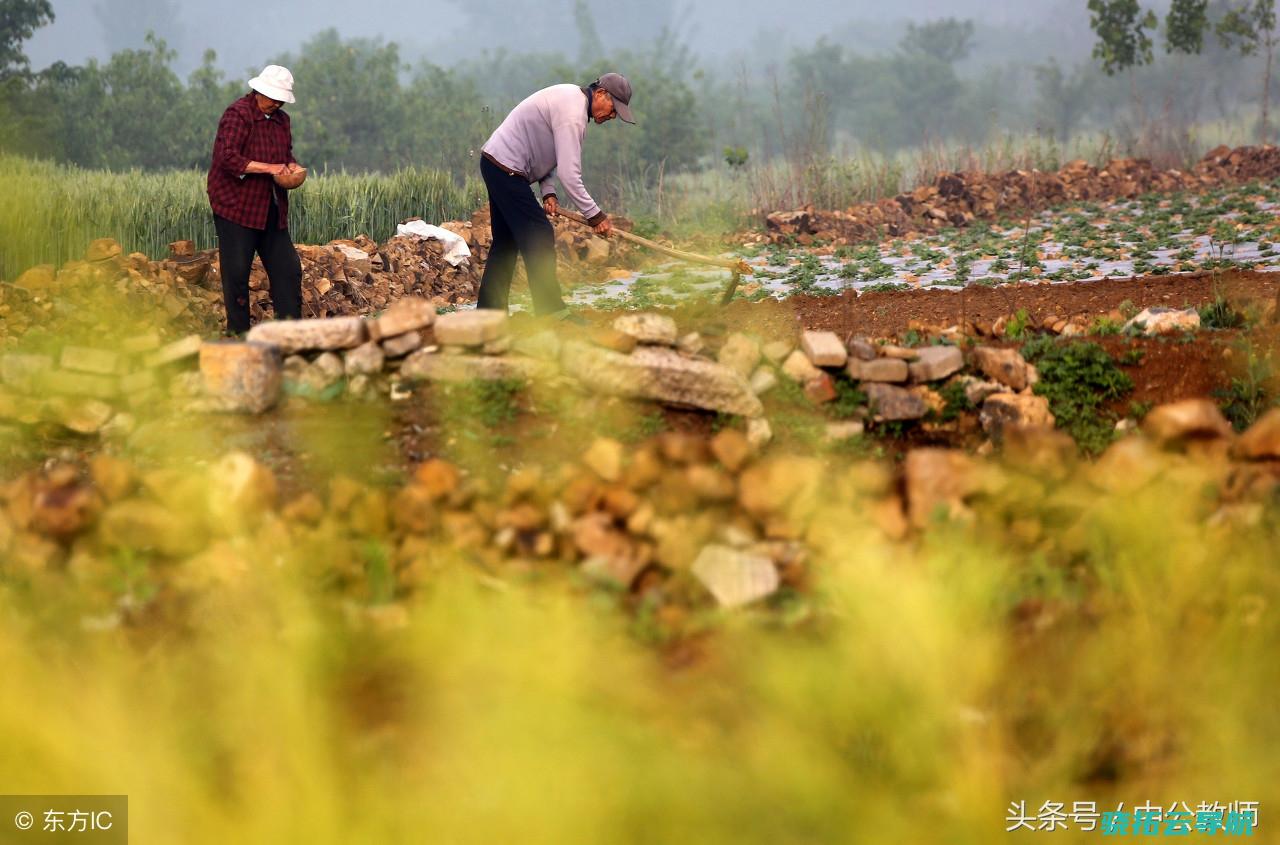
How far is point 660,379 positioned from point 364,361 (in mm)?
1084

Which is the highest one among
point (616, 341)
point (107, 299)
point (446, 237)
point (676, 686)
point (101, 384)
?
point (446, 237)

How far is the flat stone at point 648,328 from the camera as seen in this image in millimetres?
4387

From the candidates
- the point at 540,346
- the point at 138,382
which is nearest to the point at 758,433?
the point at 540,346

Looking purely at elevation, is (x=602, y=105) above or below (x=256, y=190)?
above

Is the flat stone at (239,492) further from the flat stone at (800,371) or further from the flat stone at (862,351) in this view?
the flat stone at (862,351)

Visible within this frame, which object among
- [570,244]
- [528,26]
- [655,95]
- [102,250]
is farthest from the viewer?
[528,26]

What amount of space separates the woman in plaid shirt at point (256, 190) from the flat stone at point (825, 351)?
2745 mm

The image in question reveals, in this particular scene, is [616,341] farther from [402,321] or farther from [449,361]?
[402,321]

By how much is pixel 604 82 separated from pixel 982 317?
3051 mm

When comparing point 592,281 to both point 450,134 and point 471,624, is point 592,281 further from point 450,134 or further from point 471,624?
point 450,134

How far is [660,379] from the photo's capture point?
4227 millimetres

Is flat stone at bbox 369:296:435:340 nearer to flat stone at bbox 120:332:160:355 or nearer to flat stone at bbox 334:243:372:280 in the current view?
flat stone at bbox 120:332:160:355

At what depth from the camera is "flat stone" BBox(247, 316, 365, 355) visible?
4328 mm

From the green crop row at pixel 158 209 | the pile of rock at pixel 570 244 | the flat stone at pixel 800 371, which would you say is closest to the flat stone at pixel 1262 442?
the flat stone at pixel 800 371
